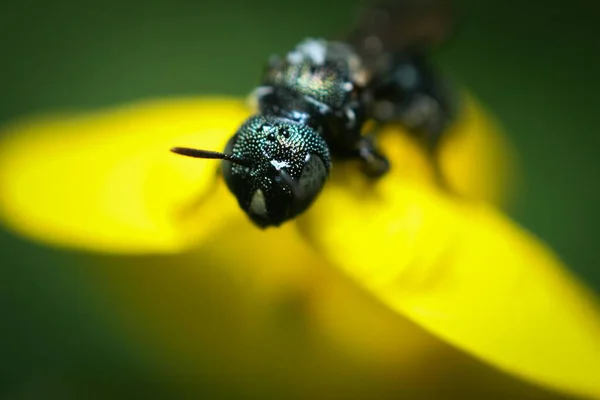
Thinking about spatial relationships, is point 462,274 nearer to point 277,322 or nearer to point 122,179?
point 277,322

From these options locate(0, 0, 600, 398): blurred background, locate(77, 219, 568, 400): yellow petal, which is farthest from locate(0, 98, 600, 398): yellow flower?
locate(0, 0, 600, 398): blurred background

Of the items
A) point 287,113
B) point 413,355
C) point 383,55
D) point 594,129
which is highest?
point 594,129

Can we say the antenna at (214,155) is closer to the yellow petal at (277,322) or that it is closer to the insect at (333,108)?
the insect at (333,108)

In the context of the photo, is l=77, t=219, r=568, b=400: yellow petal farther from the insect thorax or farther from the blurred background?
the blurred background

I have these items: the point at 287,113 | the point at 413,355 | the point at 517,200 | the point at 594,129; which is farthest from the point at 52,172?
the point at 594,129

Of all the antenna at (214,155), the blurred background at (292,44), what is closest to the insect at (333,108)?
the antenna at (214,155)

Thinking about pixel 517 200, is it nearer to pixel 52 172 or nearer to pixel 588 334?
pixel 588 334
